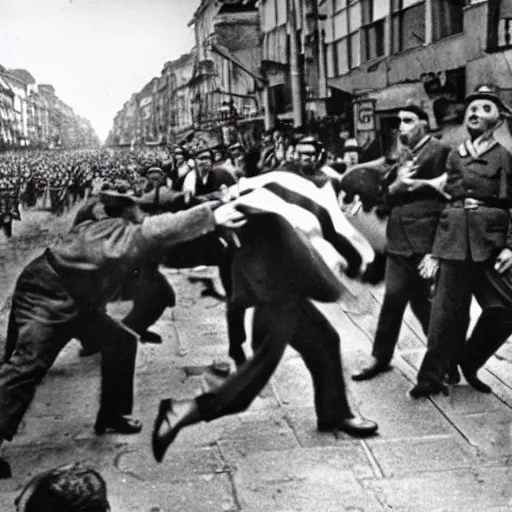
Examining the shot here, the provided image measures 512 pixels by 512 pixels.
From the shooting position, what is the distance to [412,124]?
3887mm

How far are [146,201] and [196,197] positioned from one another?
210 mm

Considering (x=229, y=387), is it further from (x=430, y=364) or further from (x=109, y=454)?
(x=430, y=364)

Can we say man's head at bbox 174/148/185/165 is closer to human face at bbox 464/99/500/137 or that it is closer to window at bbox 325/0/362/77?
human face at bbox 464/99/500/137

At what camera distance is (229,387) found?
335 centimetres

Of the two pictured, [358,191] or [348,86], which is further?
[348,86]

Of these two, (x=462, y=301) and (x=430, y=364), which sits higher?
(x=462, y=301)

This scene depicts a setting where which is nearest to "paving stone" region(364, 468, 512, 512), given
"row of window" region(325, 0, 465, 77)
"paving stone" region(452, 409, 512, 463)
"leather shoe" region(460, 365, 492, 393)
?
"paving stone" region(452, 409, 512, 463)

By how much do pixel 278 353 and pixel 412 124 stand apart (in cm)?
130

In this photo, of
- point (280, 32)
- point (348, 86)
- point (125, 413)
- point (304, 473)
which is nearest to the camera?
point (304, 473)

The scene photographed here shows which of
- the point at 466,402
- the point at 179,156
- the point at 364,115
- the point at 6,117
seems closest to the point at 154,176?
the point at 179,156

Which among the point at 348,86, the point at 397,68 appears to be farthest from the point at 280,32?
the point at 397,68

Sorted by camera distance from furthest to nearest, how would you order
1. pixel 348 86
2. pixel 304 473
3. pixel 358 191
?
pixel 348 86 → pixel 358 191 → pixel 304 473

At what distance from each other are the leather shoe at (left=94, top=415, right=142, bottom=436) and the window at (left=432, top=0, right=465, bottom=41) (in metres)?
4.93

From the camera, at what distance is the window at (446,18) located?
23.5 feet
